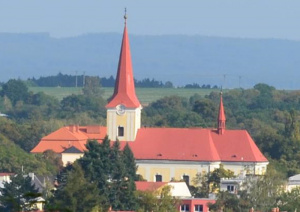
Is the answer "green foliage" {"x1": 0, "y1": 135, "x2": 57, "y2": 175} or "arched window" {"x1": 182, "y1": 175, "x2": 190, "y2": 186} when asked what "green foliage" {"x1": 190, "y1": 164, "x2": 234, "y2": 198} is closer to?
"arched window" {"x1": 182, "y1": 175, "x2": 190, "y2": 186}

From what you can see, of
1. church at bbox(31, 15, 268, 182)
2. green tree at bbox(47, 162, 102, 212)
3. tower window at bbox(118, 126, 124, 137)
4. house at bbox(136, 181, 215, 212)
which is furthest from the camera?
tower window at bbox(118, 126, 124, 137)

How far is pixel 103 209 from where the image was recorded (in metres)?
42.4

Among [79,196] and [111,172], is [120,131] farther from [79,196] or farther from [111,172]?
[79,196]

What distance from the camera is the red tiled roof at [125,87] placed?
214 feet

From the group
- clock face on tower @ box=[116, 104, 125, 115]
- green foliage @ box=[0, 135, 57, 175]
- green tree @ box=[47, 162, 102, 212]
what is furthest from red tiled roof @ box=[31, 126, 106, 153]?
green tree @ box=[47, 162, 102, 212]

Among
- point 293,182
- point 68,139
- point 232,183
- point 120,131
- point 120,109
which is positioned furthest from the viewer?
point 68,139

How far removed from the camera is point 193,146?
215 ft

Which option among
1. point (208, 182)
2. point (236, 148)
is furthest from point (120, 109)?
point (208, 182)

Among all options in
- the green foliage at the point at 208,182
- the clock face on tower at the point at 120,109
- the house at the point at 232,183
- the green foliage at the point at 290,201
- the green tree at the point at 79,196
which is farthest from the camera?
the clock face on tower at the point at 120,109

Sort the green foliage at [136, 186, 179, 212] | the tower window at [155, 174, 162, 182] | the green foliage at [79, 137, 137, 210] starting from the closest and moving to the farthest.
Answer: the green foliage at [136, 186, 179, 212]
the green foliage at [79, 137, 137, 210]
the tower window at [155, 174, 162, 182]

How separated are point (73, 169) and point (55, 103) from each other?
8658cm

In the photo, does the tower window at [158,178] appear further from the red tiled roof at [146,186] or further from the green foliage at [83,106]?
the green foliage at [83,106]

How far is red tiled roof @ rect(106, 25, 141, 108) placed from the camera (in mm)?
65188

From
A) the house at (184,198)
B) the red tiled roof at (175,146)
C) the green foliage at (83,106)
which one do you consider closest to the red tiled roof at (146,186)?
the house at (184,198)
